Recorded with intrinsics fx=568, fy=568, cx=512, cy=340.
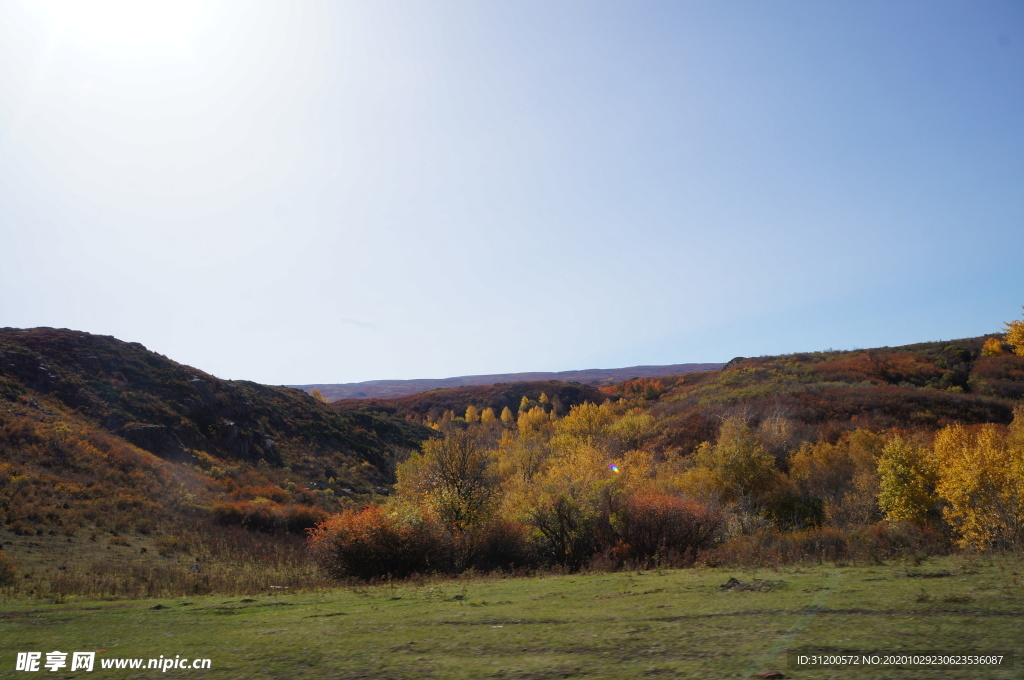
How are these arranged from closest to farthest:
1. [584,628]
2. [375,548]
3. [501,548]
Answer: [584,628], [375,548], [501,548]

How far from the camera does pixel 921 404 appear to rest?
2003 inches

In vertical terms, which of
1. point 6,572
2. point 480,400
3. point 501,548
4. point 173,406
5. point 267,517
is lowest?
point 267,517

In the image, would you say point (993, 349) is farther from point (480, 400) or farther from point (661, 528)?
point (480, 400)

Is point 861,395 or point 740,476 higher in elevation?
point 861,395

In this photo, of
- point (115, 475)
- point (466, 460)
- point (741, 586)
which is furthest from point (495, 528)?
point (115, 475)

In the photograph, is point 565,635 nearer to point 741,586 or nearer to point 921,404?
point 741,586

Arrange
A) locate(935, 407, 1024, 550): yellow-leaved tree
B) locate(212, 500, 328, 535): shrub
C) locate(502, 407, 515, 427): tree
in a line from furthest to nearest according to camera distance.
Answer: locate(502, 407, 515, 427): tree → locate(212, 500, 328, 535): shrub → locate(935, 407, 1024, 550): yellow-leaved tree

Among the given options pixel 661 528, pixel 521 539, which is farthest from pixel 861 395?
pixel 521 539

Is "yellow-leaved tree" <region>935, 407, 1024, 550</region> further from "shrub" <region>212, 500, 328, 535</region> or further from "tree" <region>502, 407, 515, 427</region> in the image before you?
"tree" <region>502, 407, 515, 427</region>

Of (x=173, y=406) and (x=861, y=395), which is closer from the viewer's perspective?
(x=173, y=406)

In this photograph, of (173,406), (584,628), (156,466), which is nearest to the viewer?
(584,628)

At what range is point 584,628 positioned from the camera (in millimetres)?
6895

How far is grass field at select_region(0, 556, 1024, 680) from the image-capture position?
512cm

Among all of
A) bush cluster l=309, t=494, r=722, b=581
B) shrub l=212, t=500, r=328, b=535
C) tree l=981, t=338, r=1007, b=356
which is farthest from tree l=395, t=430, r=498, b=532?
tree l=981, t=338, r=1007, b=356
